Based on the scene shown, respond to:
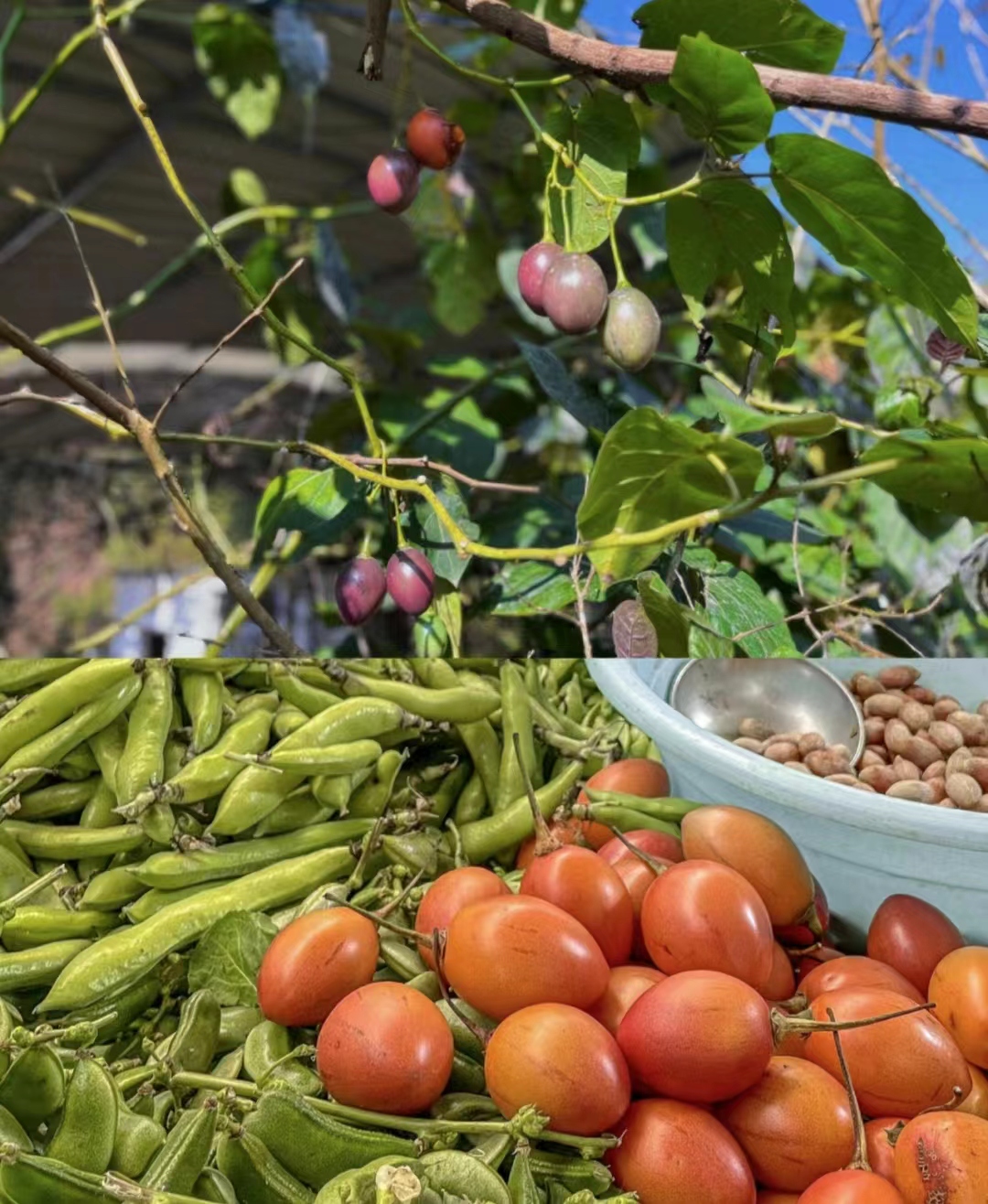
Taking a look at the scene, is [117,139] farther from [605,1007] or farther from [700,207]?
[605,1007]

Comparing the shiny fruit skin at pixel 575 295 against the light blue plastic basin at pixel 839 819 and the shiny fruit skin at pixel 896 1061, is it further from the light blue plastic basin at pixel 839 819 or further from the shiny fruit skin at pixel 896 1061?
the shiny fruit skin at pixel 896 1061

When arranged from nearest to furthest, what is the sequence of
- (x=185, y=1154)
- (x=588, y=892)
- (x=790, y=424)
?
(x=790, y=424) → (x=185, y=1154) → (x=588, y=892)

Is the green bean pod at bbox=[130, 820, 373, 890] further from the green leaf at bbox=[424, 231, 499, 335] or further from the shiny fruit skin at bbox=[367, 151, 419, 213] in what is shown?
the green leaf at bbox=[424, 231, 499, 335]

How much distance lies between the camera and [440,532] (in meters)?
0.61

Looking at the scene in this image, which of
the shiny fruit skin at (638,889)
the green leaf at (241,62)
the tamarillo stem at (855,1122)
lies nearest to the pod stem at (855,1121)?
the tamarillo stem at (855,1122)

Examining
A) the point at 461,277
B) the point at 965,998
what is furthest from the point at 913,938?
the point at 461,277

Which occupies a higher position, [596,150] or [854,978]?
[596,150]

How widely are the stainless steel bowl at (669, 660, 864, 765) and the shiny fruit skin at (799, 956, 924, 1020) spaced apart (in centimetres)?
10

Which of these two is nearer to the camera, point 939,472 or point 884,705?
point 939,472

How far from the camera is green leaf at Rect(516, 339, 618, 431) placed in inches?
28.1

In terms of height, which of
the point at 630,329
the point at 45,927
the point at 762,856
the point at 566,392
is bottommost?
the point at 45,927

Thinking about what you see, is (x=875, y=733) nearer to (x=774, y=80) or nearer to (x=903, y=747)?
(x=903, y=747)

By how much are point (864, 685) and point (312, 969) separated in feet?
1.05

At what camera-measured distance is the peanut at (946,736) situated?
625mm
